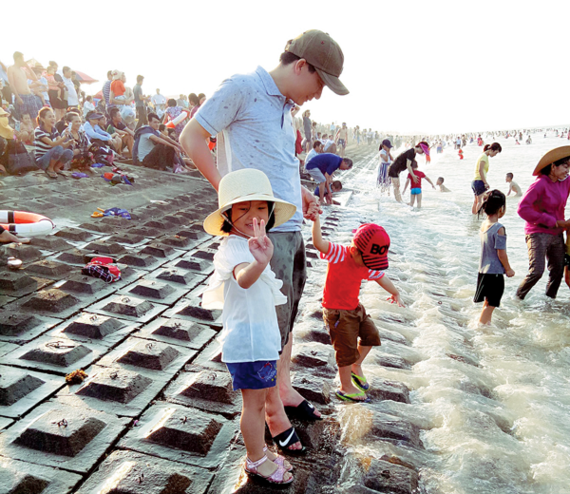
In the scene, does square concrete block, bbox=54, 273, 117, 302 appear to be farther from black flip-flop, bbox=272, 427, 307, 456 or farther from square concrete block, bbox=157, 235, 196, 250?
black flip-flop, bbox=272, 427, 307, 456

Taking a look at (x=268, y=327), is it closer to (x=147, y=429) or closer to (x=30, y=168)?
(x=147, y=429)

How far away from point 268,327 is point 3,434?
1.70 meters

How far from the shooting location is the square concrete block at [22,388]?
3005 mm

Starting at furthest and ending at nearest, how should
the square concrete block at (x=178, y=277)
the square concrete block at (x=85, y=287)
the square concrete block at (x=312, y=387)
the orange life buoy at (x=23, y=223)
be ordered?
the orange life buoy at (x=23, y=223)
the square concrete block at (x=178, y=277)
the square concrete block at (x=85, y=287)
the square concrete block at (x=312, y=387)

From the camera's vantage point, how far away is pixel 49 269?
17.6ft

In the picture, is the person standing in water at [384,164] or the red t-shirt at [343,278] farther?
the person standing in water at [384,164]

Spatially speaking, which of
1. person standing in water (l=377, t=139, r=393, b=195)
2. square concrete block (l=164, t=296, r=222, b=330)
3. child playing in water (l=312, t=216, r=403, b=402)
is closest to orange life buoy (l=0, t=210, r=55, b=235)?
square concrete block (l=164, t=296, r=222, b=330)

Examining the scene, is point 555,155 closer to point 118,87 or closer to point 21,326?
point 21,326

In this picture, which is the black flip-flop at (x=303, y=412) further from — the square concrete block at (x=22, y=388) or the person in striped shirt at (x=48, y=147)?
the person in striped shirt at (x=48, y=147)

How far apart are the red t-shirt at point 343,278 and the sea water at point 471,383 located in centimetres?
75

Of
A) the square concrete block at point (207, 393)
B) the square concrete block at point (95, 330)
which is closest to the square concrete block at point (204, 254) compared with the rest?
the square concrete block at point (95, 330)

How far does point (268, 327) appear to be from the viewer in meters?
2.40

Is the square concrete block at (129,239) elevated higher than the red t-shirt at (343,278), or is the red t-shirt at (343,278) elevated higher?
the red t-shirt at (343,278)

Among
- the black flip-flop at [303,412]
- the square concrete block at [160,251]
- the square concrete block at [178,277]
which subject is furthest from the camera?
the square concrete block at [160,251]
